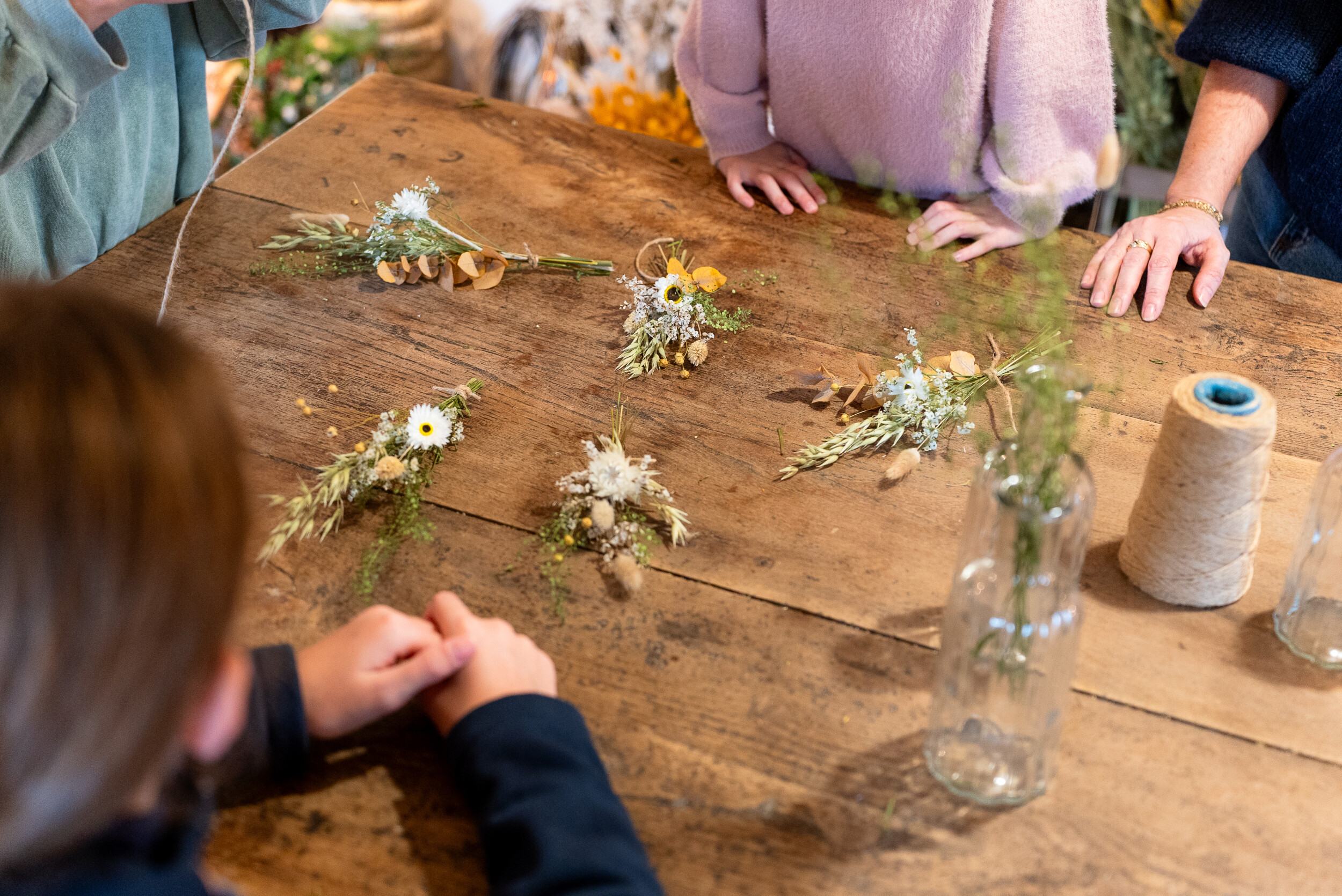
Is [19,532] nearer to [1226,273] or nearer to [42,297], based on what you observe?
[42,297]

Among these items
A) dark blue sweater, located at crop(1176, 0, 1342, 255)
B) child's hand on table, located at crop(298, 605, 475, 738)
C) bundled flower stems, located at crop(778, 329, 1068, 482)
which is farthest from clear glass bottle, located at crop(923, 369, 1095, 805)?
dark blue sweater, located at crop(1176, 0, 1342, 255)

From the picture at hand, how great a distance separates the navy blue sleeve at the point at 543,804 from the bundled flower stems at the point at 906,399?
39cm

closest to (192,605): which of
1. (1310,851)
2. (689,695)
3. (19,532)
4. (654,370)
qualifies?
(19,532)

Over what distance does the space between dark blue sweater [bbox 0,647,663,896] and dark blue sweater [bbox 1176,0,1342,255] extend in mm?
1312

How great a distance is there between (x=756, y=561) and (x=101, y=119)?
110 centimetres

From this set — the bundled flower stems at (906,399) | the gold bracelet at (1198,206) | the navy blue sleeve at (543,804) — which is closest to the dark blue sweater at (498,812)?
the navy blue sleeve at (543,804)

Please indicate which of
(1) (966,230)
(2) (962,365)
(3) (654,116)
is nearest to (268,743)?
(2) (962,365)

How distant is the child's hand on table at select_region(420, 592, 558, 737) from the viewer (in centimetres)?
78

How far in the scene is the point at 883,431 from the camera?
105cm

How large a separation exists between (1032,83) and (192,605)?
1.22 metres

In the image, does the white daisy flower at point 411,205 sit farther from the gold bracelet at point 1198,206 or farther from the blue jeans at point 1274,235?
the blue jeans at point 1274,235

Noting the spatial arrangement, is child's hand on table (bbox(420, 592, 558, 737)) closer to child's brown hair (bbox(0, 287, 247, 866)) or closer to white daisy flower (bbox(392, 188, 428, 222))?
child's brown hair (bbox(0, 287, 247, 866))

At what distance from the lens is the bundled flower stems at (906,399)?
40.7 inches

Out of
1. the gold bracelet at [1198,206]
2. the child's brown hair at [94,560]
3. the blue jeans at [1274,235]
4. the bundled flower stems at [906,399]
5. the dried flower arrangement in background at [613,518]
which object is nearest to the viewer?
the child's brown hair at [94,560]
